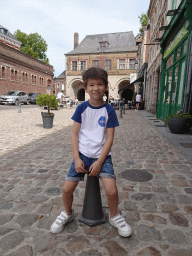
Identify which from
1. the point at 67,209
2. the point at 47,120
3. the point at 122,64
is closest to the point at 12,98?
the point at 47,120

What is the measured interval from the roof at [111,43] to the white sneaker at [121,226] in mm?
35982

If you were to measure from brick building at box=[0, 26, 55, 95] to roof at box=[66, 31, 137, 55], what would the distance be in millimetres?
6690

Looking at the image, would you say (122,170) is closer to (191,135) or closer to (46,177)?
(46,177)

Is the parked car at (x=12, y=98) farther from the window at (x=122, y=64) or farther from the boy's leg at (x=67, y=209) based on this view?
the boy's leg at (x=67, y=209)

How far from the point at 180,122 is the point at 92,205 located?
220 inches

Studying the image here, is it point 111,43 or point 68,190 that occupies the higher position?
point 111,43

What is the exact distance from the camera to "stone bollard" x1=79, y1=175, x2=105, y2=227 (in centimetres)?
200

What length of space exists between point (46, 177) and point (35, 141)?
9.27 feet

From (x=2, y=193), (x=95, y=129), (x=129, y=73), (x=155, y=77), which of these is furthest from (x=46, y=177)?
(x=129, y=73)

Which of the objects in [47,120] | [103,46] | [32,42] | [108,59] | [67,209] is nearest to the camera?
[67,209]

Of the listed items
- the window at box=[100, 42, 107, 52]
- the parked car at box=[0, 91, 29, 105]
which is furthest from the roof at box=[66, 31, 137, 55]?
the parked car at box=[0, 91, 29, 105]

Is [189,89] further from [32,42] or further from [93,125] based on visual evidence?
[32,42]

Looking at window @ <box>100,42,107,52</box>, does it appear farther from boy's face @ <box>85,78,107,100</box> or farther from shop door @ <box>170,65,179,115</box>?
boy's face @ <box>85,78,107,100</box>

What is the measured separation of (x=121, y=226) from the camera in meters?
1.87
